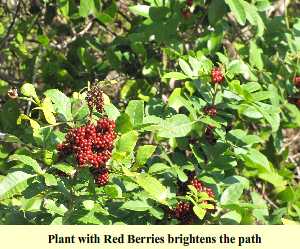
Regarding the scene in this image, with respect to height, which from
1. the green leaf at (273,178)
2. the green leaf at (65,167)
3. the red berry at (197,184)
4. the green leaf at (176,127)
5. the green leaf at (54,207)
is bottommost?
the green leaf at (273,178)

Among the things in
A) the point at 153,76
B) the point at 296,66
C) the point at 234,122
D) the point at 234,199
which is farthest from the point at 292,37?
the point at 234,199

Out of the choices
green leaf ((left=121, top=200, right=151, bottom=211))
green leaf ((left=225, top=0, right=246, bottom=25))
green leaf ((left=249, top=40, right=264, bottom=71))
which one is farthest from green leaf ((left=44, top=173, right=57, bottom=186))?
green leaf ((left=249, top=40, right=264, bottom=71))

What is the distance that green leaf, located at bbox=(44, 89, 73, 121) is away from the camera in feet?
6.89

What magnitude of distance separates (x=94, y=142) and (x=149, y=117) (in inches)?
15.0

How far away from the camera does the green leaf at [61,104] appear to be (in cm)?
210

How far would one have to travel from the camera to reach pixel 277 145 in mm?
3141

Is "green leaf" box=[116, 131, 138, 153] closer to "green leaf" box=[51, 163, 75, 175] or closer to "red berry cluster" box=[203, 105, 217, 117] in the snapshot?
"green leaf" box=[51, 163, 75, 175]

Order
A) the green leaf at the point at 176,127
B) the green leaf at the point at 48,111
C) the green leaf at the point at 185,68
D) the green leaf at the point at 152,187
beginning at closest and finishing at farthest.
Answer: the green leaf at the point at 152,187 < the green leaf at the point at 48,111 < the green leaf at the point at 176,127 < the green leaf at the point at 185,68

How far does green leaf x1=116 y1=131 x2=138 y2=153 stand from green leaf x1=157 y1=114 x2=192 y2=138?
0.92ft

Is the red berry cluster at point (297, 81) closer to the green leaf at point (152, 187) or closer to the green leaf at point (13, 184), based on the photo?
the green leaf at point (152, 187)

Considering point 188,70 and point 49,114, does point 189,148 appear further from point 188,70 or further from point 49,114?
point 49,114

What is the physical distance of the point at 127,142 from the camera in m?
1.92

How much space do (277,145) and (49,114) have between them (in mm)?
1473

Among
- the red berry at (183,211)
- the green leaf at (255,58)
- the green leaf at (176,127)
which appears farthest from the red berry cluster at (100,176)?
the green leaf at (255,58)
